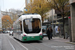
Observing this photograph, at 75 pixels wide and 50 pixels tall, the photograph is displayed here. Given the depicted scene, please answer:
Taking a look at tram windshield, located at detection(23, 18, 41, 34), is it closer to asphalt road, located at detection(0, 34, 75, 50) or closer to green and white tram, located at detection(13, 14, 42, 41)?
green and white tram, located at detection(13, 14, 42, 41)

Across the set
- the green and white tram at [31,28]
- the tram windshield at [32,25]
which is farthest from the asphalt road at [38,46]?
the tram windshield at [32,25]

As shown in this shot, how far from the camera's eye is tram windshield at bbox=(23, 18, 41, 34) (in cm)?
1886

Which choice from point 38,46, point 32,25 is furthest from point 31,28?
point 38,46

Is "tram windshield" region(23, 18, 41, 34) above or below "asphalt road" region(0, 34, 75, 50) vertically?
above

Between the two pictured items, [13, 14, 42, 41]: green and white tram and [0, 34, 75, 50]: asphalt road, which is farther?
[13, 14, 42, 41]: green and white tram

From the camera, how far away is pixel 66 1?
80.3 ft

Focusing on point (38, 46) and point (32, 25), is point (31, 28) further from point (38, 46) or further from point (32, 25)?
point (38, 46)

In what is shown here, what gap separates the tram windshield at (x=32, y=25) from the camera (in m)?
18.9

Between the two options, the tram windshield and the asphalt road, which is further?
the tram windshield

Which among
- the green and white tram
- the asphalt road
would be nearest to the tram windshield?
the green and white tram

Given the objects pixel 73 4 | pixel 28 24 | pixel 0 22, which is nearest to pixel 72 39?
pixel 73 4

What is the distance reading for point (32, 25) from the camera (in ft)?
62.3

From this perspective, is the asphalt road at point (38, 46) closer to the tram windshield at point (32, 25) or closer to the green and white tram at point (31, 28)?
the green and white tram at point (31, 28)

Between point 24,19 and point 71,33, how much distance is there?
5690 mm
